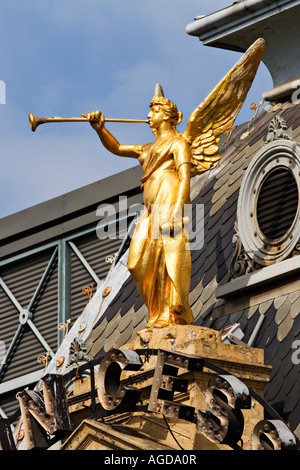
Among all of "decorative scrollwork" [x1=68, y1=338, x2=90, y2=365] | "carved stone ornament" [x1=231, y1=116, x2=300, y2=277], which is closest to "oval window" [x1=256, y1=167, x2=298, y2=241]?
"carved stone ornament" [x1=231, y1=116, x2=300, y2=277]

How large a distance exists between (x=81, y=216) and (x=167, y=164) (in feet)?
32.7

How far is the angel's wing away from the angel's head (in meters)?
0.23

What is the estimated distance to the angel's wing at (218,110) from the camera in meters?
24.7

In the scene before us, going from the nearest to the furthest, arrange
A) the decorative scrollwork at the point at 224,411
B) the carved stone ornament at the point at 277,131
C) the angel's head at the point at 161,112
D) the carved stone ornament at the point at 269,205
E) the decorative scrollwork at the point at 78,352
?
the decorative scrollwork at the point at 224,411
the angel's head at the point at 161,112
the decorative scrollwork at the point at 78,352
the carved stone ornament at the point at 269,205
the carved stone ornament at the point at 277,131

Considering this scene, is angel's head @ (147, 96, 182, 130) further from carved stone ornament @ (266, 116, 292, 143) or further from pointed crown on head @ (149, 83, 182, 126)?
carved stone ornament @ (266, 116, 292, 143)

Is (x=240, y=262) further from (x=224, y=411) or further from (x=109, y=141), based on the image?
(x=224, y=411)

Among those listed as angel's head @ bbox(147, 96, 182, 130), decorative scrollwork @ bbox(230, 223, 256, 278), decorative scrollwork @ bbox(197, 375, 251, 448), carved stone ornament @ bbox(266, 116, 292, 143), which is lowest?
decorative scrollwork @ bbox(197, 375, 251, 448)

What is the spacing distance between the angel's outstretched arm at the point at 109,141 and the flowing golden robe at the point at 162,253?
26.3 inches

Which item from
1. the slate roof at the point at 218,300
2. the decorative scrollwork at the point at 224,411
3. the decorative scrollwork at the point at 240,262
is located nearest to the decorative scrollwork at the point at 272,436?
the decorative scrollwork at the point at 224,411

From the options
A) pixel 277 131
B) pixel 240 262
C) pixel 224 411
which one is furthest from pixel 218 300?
pixel 224 411

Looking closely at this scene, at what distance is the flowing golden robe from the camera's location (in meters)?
23.5

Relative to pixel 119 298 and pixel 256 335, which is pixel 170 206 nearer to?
pixel 256 335

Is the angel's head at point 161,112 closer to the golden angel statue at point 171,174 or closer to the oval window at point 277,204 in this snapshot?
the golden angel statue at point 171,174
